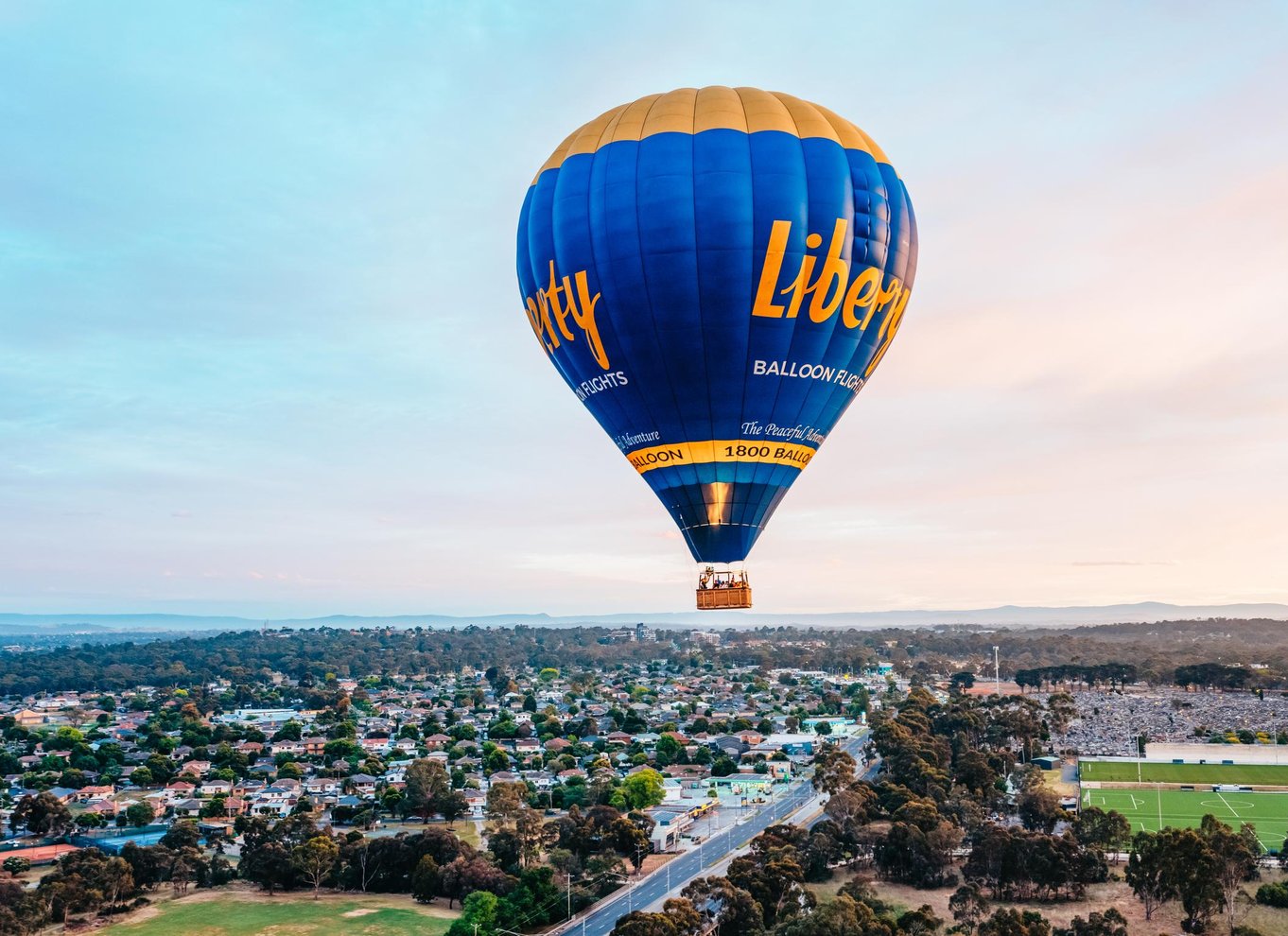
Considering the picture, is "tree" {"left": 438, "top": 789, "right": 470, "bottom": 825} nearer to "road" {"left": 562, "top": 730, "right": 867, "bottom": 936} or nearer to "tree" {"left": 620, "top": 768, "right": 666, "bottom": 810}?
"tree" {"left": 620, "top": 768, "right": 666, "bottom": 810}

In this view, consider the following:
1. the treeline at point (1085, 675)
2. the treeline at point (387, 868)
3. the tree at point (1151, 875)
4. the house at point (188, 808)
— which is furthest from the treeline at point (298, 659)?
the tree at point (1151, 875)

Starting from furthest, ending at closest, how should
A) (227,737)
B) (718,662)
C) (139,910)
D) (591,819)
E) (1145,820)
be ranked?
(718,662), (227,737), (1145,820), (591,819), (139,910)

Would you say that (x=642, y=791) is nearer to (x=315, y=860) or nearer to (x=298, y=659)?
(x=315, y=860)

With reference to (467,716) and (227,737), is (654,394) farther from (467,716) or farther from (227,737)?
(467,716)

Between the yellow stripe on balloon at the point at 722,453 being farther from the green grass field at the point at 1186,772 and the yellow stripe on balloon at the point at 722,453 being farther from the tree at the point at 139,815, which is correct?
the green grass field at the point at 1186,772

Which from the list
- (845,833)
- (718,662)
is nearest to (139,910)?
(845,833)

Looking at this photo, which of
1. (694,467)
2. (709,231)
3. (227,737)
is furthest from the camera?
(227,737)

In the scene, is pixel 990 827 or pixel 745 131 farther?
pixel 990 827
